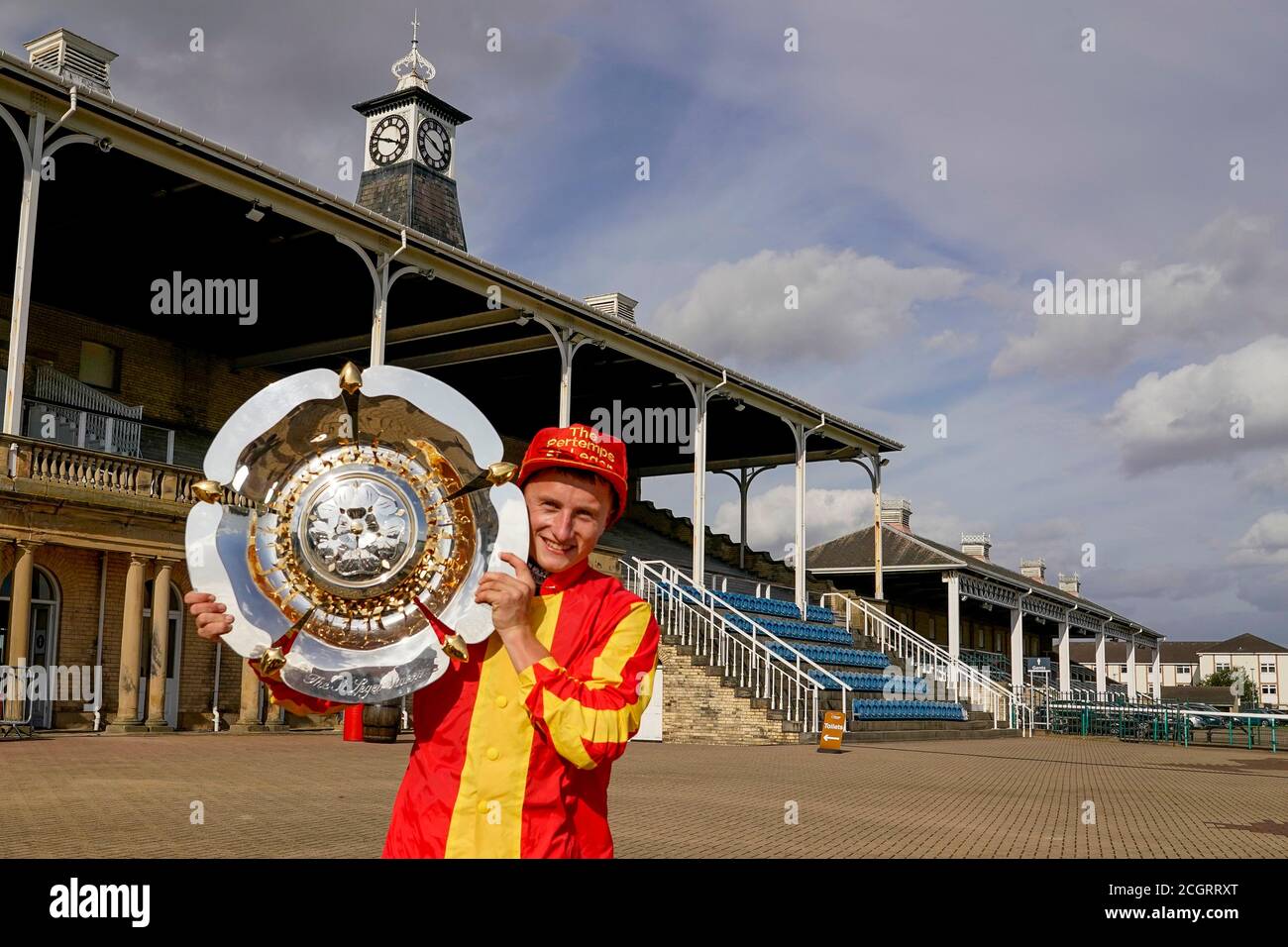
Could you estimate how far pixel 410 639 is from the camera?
226 cm

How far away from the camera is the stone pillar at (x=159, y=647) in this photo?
1816 cm

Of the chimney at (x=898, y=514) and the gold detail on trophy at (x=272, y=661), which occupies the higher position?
the chimney at (x=898, y=514)

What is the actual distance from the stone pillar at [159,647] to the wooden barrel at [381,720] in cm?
1710

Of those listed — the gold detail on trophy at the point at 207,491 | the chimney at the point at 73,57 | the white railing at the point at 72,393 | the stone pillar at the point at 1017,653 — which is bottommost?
the stone pillar at the point at 1017,653

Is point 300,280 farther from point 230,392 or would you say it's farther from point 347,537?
point 347,537

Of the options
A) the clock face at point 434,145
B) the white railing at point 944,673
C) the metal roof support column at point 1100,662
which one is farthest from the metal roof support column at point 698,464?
the metal roof support column at point 1100,662

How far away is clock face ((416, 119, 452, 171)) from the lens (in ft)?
133

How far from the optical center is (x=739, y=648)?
2289 cm

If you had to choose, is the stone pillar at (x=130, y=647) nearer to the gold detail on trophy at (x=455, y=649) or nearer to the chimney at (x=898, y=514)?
the gold detail on trophy at (x=455, y=649)

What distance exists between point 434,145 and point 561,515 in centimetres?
4105

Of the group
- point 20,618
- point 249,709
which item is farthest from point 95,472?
point 249,709

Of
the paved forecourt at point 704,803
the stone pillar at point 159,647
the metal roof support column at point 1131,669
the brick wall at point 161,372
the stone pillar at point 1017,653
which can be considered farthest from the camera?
the metal roof support column at point 1131,669

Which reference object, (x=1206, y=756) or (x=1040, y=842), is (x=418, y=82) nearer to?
(x=1206, y=756)
